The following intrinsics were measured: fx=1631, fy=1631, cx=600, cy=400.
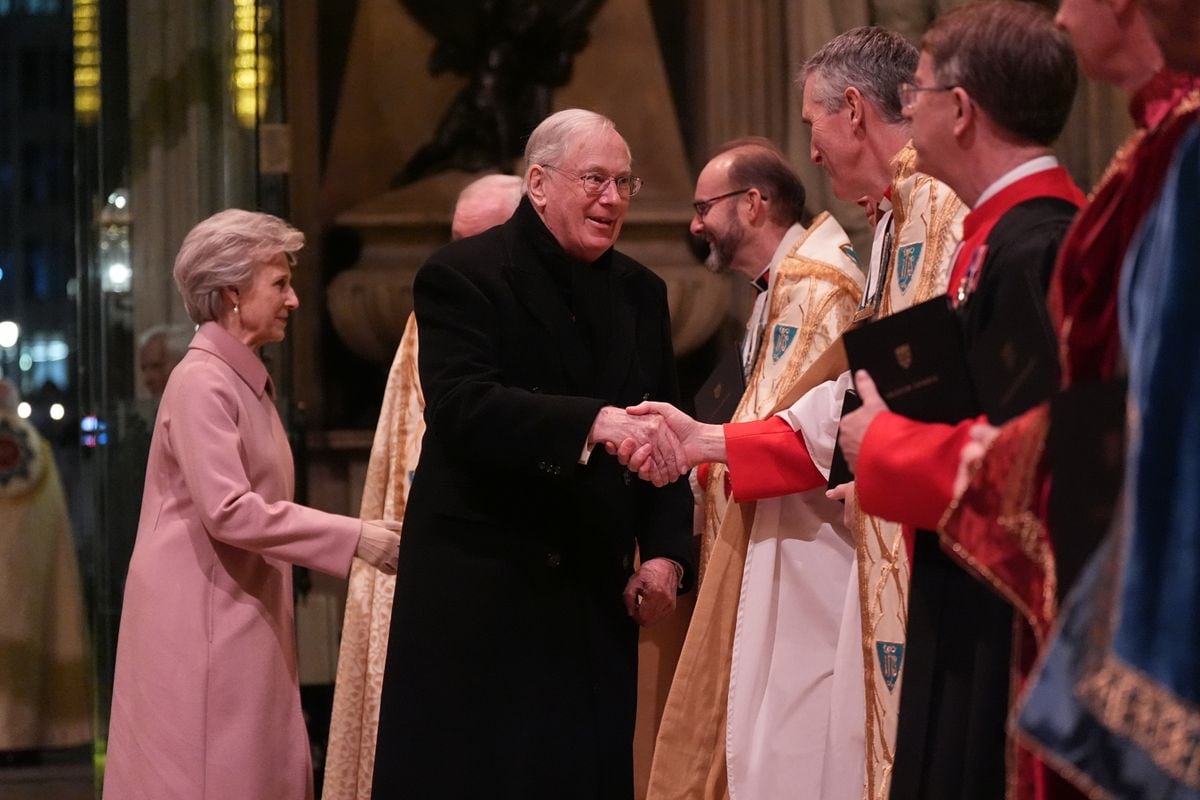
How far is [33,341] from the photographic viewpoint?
7.01 meters

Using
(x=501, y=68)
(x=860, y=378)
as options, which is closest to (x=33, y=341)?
(x=501, y=68)

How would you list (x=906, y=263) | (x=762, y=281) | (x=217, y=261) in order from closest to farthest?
(x=906, y=263) < (x=217, y=261) < (x=762, y=281)

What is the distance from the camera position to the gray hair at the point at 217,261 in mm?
4180

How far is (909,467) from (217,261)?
97.5 inches

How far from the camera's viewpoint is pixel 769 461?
3645mm

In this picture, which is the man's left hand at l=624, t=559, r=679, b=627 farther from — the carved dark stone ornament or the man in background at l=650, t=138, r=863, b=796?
the carved dark stone ornament

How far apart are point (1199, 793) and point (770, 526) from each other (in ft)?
7.58

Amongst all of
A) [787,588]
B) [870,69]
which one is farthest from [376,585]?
[870,69]

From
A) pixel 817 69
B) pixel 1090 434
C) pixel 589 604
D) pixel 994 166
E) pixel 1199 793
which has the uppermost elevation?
pixel 817 69

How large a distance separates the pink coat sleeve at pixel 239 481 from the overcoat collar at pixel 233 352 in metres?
0.03

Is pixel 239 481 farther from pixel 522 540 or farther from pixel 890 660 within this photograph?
pixel 890 660

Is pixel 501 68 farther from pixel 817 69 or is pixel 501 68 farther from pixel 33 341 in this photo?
pixel 817 69

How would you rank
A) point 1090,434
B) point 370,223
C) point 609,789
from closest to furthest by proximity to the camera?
point 1090,434, point 609,789, point 370,223

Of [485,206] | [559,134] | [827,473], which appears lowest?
[827,473]
